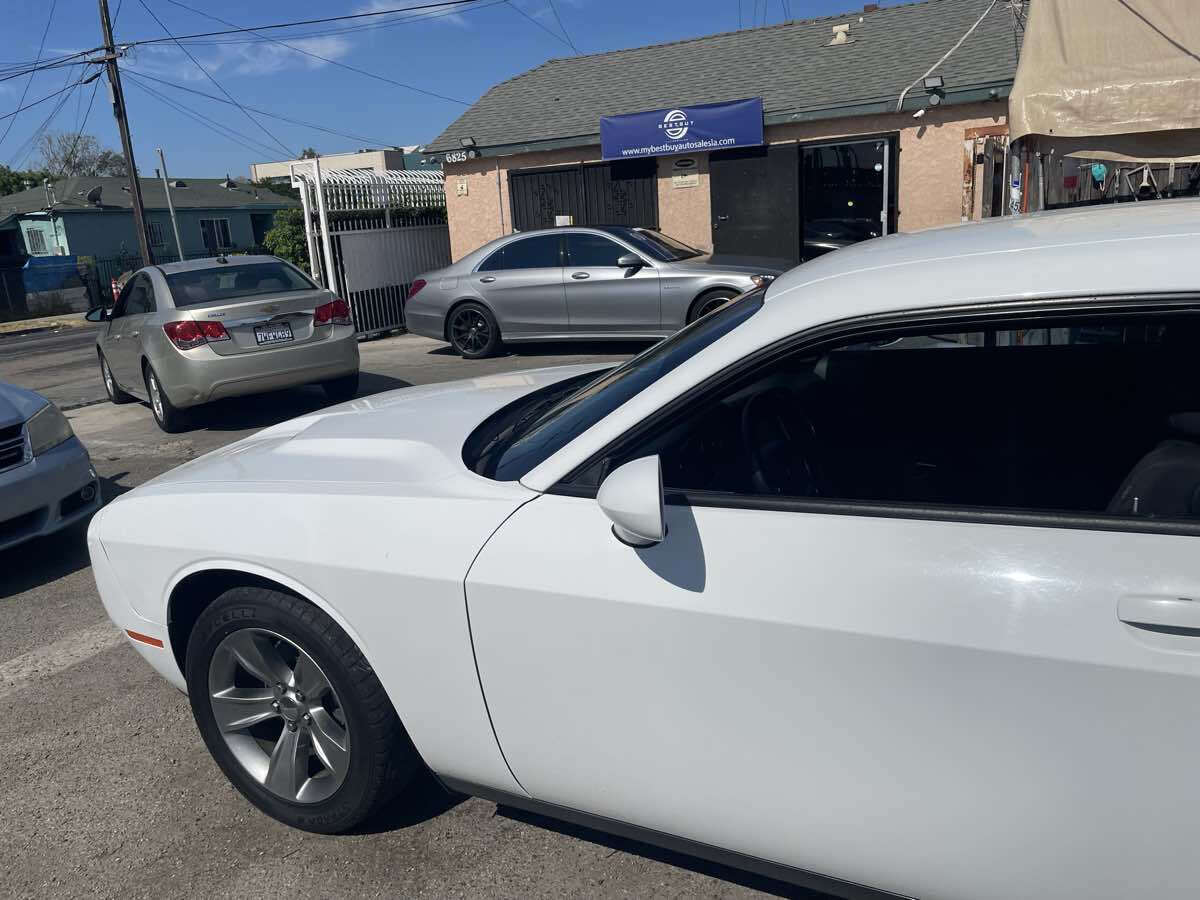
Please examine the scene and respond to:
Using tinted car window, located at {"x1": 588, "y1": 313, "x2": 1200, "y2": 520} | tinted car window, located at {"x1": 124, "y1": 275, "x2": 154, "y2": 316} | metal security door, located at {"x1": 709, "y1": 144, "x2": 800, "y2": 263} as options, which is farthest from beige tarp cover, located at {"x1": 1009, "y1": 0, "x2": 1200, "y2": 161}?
metal security door, located at {"x1": 709, "y1": 144, "x2": 800, "y2": 263}

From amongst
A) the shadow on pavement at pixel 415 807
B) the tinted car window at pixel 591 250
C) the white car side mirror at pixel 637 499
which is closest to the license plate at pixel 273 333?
the tinted car window at pixel 591 250

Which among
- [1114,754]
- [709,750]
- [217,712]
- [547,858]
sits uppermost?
[1114,754]

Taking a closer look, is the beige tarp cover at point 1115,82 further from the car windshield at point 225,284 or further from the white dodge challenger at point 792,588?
the car windshield at point 225,284

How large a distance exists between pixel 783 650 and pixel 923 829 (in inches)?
17.2

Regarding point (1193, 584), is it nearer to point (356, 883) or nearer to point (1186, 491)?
point (1186, 491)

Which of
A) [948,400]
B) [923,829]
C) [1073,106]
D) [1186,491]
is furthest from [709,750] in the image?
[1073,106]

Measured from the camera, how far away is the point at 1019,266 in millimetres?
1918

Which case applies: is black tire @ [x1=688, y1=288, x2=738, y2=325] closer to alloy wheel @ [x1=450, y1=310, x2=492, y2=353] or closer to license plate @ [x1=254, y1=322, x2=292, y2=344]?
alloy wheel @ [x1=450, y1=310, x2=492, y2=353]

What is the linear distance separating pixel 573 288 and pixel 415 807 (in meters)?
9.28

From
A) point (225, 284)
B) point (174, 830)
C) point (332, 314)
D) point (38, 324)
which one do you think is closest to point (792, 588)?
point (174, 830)

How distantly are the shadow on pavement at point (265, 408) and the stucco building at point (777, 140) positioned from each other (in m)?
6.44

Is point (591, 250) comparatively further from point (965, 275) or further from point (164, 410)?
point (965, 275)

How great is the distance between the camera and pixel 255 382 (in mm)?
8523

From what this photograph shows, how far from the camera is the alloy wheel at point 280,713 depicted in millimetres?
2725
